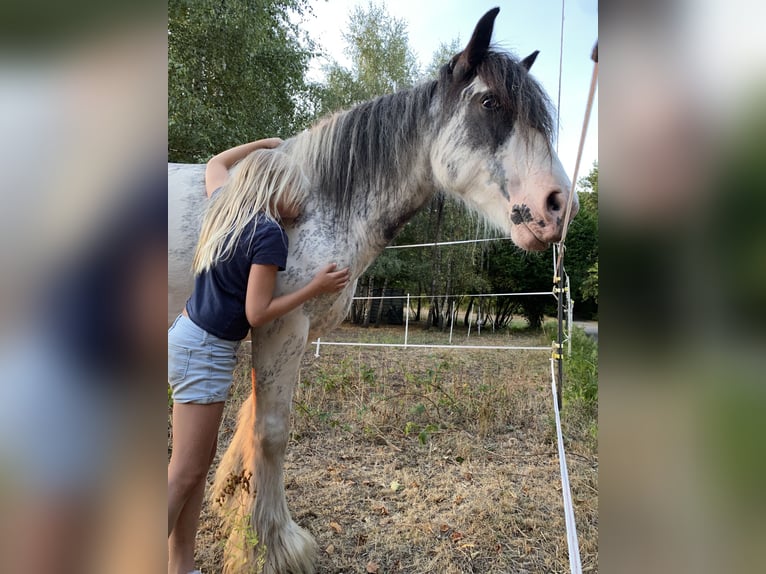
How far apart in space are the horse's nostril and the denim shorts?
3.03 ft

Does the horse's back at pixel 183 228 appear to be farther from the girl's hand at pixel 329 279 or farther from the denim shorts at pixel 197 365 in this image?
the girl's hand at pixel 329 279

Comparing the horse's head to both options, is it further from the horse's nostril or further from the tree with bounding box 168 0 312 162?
the tree with bounding box 168 0 312 162

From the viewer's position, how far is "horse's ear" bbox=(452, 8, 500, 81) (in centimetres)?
121

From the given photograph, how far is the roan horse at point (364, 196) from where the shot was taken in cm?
122

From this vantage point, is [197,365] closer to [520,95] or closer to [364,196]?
[364,196]

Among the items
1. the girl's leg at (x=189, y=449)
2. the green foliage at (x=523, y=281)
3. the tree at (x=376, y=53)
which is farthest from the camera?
the green foliage at (x=523, y=281)

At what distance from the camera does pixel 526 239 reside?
1.18 metres

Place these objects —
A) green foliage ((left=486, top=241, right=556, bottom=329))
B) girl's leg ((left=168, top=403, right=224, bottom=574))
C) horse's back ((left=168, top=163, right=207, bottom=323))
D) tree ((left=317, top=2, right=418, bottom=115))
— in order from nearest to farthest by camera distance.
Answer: girl's leg ((left=168, top=403, right=224, bottom=574)) → horse's back ((left=168, top=163, right=207, bottom=323)) → tree ((left=317, top=2, right=418, bottom=115)) → green foliage ((left=486, top=241, right=556, bottom=329))

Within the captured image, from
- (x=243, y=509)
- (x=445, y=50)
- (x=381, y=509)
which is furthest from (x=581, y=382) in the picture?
(x=445, y=50)

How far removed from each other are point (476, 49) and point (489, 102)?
164mm

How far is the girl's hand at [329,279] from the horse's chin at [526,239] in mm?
493

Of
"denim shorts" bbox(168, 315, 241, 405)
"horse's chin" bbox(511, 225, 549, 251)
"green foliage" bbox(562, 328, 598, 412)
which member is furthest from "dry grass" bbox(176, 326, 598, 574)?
"horse's chin" bbox(511, 225, 549, 251)

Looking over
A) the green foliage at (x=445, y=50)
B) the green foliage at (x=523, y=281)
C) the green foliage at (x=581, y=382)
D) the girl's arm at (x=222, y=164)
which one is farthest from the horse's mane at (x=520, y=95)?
the green foliage at (x=523, y=281)
